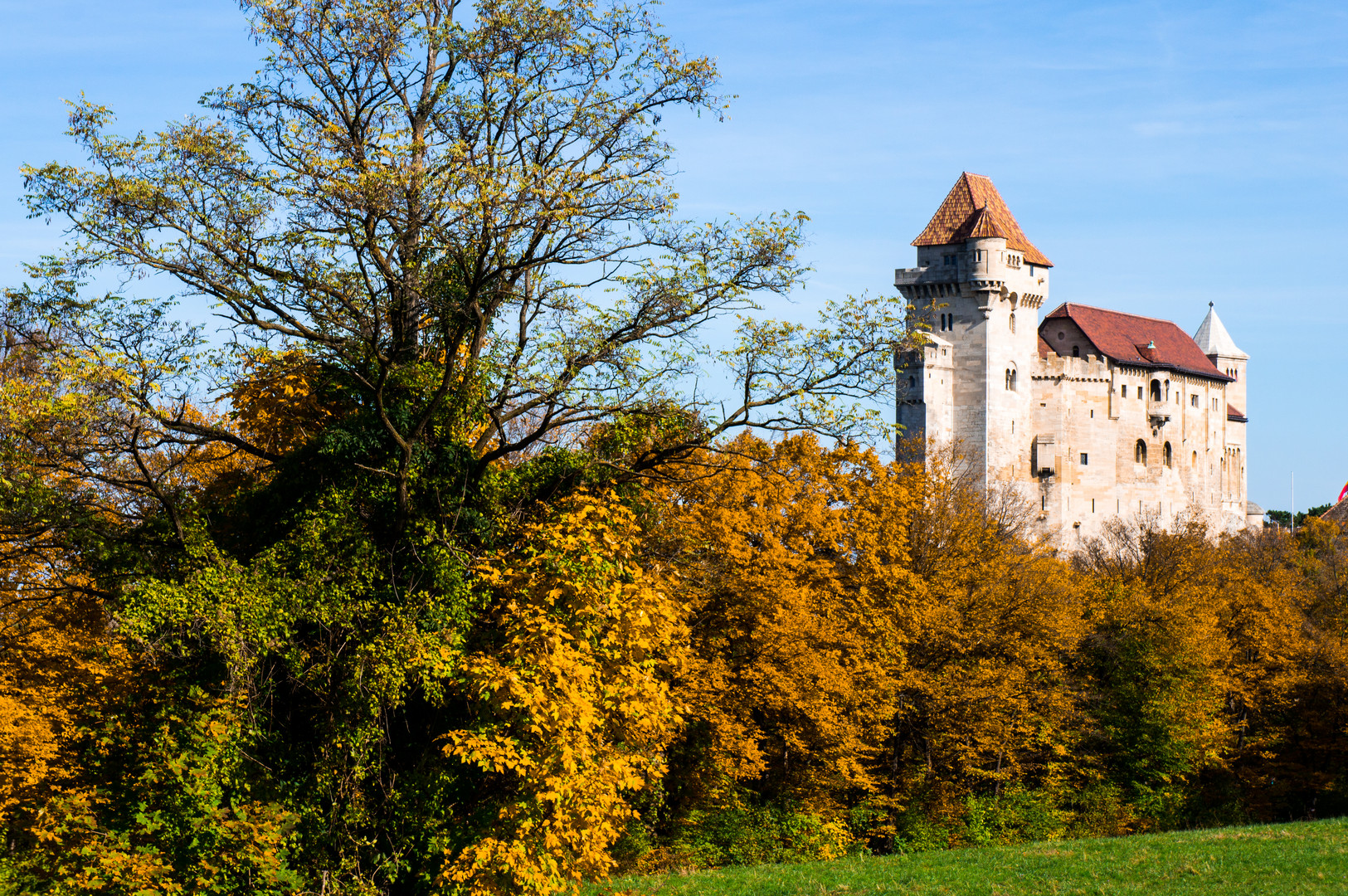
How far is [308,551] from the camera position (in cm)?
1955

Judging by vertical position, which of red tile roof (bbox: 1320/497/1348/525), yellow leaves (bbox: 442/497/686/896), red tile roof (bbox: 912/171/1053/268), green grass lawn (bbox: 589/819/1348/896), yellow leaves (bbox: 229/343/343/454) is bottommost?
green grass lawn (bbox: 589/819/1348/896)

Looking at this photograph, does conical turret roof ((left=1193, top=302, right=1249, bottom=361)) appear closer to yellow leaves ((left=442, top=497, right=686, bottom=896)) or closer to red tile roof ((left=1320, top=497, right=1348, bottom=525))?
red tile roof ((left=1320, top=497, right=1348, bottom=525))

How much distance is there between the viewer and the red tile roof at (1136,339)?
374 feet

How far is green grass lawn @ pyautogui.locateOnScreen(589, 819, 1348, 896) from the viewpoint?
2127cm

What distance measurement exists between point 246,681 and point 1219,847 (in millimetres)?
18118

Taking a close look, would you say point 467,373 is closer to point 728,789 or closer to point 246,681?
point 246,681

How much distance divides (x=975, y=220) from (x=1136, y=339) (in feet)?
82.5

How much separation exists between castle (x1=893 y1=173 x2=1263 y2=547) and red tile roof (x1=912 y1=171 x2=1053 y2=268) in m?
0.10

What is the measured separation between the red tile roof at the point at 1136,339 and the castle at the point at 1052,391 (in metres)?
0.17

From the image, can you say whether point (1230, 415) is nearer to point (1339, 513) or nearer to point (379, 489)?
point (1339, 513)

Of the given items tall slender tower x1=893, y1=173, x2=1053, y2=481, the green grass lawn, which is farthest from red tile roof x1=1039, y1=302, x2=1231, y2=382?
the green grass lawn

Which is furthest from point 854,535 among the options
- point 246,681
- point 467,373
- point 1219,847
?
point 246,681

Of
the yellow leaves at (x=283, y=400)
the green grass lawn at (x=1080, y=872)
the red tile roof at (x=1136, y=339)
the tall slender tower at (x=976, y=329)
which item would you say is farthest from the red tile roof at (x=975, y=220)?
the yellow leaves at (x=283, y=400)

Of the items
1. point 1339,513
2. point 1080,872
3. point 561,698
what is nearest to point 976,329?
point 1339,513
